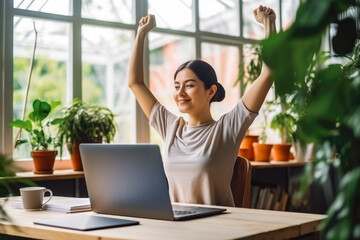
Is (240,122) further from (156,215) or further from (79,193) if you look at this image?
(79,193)

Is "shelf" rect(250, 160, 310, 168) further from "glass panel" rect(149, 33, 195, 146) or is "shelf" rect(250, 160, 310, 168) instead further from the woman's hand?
the woman's hand

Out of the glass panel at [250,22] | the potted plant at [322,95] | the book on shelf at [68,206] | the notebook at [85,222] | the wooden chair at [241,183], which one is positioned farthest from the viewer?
the glass panel at [250,22]

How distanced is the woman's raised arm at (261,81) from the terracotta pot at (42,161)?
52.8 inches

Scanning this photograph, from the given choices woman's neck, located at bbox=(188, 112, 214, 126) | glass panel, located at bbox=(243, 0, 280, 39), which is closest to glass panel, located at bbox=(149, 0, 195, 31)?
glass panel, located at bbox=(243, 0, 280, 39)

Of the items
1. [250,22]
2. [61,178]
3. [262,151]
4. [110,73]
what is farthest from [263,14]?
[250,22]

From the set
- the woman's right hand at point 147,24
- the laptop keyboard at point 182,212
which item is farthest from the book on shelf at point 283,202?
the laptop keyboard at point 182,212

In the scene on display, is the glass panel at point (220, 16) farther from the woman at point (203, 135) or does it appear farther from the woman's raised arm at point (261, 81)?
the woman's raised arm at point (261, 81)

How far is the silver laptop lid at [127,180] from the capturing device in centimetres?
162

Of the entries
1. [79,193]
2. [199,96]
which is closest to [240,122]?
[199,96]

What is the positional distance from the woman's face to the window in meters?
0.76

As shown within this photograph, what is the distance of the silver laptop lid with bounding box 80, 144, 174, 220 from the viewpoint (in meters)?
1.62

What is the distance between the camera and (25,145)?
11.0ft

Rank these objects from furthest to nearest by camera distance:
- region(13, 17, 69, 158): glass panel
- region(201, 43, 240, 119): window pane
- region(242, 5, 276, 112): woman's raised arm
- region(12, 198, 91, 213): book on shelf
A: region(201, 43, 240, 119): window pane < region(13, 17, 69, 158): glass panel < region(242, 5, 276, 112): woman's raised arm < region(12, 198, 91, 213): book on shelf

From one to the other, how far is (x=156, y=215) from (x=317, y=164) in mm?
1134
